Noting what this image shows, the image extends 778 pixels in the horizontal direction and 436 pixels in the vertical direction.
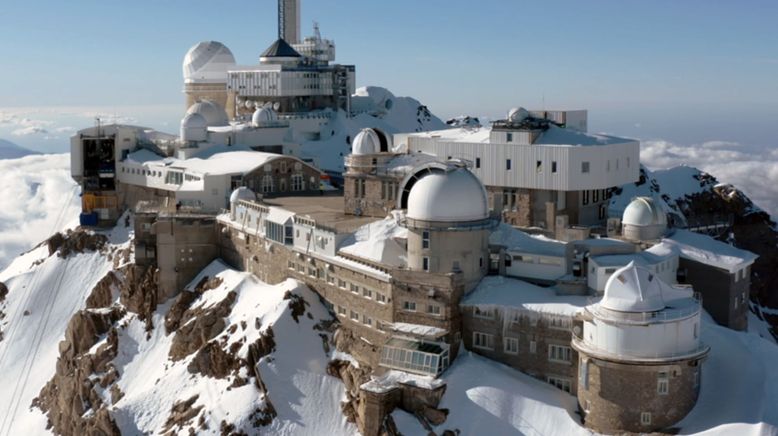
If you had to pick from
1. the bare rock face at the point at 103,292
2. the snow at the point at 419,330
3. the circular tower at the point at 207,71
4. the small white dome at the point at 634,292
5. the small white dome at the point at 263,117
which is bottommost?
the bare rock face at the point at 103,292

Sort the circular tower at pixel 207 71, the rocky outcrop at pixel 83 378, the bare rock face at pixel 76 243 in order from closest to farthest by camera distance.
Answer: the rocky outcrop at pixel 83 378 → the bare rock face at pixel 76 243 → the circular tower at pixel 207 71

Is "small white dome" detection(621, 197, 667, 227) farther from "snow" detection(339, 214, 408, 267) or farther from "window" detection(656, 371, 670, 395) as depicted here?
"window" detection(656, 371, 670, 395)

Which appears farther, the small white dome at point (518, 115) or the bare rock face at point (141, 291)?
the bare rock face at point (141, 291)

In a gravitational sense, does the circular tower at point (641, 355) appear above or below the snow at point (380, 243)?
below

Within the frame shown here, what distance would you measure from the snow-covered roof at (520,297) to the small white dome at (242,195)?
2681 centimetres

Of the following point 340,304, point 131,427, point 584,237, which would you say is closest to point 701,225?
point 584,237

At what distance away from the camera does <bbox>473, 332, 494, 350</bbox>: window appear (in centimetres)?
5900

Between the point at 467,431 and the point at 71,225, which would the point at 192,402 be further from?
the point at 71,225

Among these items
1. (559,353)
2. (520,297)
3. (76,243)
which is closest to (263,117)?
(76,243)

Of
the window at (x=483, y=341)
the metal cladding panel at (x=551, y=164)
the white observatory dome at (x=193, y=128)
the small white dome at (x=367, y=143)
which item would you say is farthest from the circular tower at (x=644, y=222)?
the white observatory dome at (x=193, y=128)

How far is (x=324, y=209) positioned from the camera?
81250 millimetres

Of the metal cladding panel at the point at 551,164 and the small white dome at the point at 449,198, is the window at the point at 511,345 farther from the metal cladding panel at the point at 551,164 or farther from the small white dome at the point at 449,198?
the metal cladding panel at the point at 551,164

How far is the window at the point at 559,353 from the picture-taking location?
56.0 meters

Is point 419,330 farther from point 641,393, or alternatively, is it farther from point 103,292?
point 103,292
